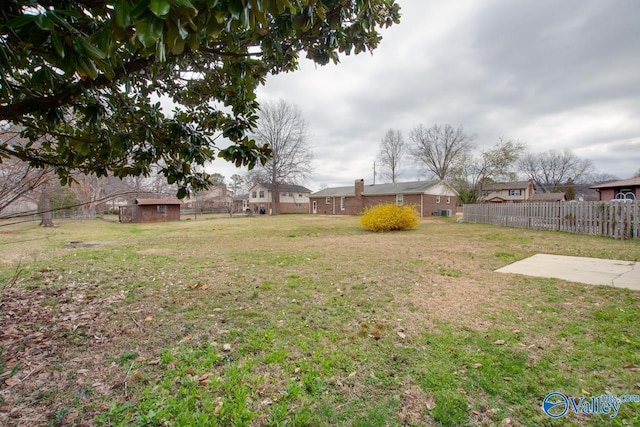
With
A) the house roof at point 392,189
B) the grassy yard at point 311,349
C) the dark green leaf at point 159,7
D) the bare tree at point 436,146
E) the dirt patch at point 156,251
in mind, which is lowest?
the grassy yard at point 311,349

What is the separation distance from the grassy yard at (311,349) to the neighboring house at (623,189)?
2663cm

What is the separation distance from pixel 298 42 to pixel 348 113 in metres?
17.2

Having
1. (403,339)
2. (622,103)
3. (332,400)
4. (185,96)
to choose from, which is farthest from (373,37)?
(622,103)

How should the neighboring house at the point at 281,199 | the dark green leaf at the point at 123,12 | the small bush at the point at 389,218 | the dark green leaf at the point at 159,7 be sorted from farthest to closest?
1. the neighboring house at the point at 281,199
2. the small bush at the point at 389,218
3. the dark green leaf at the point at 123,12
4. the dark green leaf at the point at 159,7

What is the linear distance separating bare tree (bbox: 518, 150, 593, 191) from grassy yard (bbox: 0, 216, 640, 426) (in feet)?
201

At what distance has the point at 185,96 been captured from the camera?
3652 mm

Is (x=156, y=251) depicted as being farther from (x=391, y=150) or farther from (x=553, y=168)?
(x=553, y=168)

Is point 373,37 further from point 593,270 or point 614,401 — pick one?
point 593,270

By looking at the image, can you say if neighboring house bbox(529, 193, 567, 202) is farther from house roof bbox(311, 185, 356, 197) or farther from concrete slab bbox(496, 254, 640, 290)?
concrete slab bbox(496, 254, 640, 290)

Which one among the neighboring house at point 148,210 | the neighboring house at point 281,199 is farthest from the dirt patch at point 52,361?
the neighboring house at point 281,199

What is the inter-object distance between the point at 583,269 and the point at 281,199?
41684 millimetres

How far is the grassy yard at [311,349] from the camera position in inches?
78.6

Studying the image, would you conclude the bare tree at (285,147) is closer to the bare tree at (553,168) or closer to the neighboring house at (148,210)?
the neighboring house at (148,210)

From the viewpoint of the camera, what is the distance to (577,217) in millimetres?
11555
